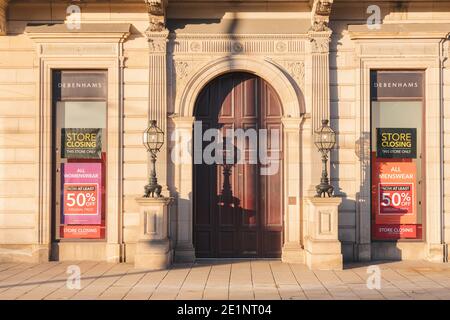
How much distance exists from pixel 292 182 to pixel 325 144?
1273 millimetres

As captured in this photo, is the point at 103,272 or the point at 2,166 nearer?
the point at 103,272

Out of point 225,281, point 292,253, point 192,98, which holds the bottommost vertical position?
point 225,281

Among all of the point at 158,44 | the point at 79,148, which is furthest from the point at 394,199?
the point at 79,148

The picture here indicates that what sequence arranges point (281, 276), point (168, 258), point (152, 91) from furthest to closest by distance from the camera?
point (152, 91) < point (168, 258) < point (281, 276)

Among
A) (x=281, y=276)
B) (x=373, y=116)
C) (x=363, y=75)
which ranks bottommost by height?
(x=281, y=276)

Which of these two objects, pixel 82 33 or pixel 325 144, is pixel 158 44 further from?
pixel 325 144

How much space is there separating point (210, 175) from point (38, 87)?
14.9ft

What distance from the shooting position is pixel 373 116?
14.2 meters

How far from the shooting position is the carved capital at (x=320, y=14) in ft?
43.9

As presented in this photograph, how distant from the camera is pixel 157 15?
45.2ft

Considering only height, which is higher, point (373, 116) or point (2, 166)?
point (373, 116)

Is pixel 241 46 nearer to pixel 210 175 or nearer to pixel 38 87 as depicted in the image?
pixel 210 175

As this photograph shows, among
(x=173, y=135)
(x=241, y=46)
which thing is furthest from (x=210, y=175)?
(x=241, y=46)

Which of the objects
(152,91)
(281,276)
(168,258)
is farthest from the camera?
(152,91)
